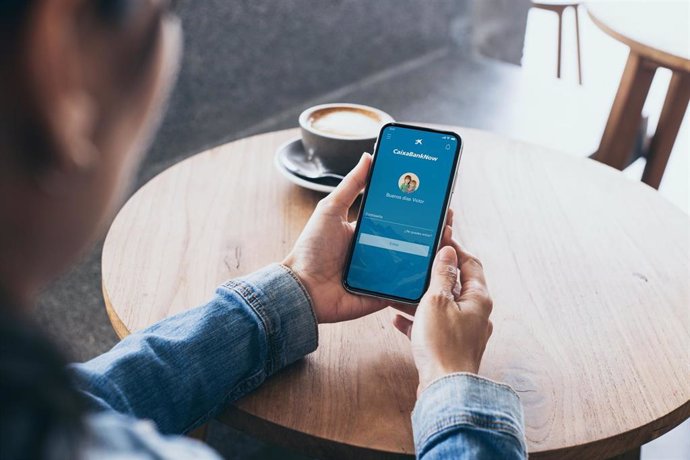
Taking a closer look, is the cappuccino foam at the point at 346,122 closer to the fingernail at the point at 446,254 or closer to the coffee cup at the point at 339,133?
the coffee cup at the point at 339,133

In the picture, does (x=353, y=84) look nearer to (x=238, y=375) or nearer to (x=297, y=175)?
(x=297, y=175)

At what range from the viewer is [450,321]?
644 mm

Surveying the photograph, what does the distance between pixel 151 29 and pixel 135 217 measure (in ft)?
→ 1.87

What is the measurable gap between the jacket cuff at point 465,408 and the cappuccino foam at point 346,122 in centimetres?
41

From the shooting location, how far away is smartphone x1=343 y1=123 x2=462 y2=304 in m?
0.73

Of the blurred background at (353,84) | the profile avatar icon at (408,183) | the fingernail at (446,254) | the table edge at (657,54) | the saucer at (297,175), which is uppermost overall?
the table edge at (657,54)

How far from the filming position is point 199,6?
1.78 metres

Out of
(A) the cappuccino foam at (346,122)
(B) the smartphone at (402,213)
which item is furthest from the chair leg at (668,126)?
(B) the smartphone at (402,213)

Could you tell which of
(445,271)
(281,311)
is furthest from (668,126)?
(281,311)

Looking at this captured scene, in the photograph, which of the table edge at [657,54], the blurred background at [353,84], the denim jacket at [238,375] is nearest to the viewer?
the denim jacket at [238,375]

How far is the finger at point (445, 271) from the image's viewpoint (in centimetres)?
68

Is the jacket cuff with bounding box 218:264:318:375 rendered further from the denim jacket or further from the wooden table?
the wooden table

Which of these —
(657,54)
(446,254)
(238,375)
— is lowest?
(238,375)

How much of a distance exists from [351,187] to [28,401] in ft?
1.65
